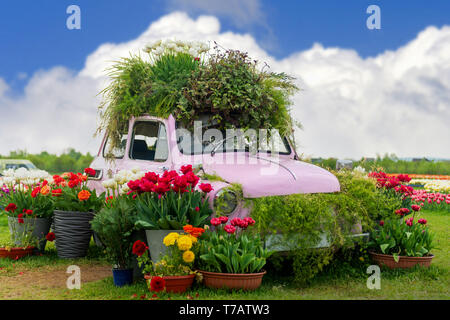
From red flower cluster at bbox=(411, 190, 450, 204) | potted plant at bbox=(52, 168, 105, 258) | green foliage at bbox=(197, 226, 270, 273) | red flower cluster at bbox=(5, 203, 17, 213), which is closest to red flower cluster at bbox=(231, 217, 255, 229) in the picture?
green foliage at bbox=(197, 226, 270, 273)

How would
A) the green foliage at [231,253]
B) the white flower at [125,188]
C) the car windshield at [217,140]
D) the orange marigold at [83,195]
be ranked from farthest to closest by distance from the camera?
the orange marigold at [83,195] < the car windshield at [217,140] < the white flower at [125,188] < the green foliage at [231,253]

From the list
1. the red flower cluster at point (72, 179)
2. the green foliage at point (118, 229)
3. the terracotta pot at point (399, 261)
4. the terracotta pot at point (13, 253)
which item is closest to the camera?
the green foliage at point (118, 229)

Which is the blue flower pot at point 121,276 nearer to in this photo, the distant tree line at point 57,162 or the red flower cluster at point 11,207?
the red flower cluster at point 11,207

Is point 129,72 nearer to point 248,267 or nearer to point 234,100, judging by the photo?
point 234,100

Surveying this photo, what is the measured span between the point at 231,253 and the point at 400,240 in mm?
3085

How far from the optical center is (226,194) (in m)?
5.69

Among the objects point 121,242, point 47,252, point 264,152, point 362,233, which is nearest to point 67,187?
point 47,252

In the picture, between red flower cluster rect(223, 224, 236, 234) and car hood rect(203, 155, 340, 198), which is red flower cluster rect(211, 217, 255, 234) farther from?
car hood rect(203, 155, 340, 198)

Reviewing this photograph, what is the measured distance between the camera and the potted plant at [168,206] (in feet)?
18.5

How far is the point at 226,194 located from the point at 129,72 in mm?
3190

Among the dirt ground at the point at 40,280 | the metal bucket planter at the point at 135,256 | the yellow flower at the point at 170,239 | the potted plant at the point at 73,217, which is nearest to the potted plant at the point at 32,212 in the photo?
the potted plant at the point at 73,217

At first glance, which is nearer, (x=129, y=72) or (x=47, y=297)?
(x=47, y=297)

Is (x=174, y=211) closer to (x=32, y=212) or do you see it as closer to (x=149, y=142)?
(x=149, y=142)

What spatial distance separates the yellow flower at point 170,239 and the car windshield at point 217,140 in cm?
160
